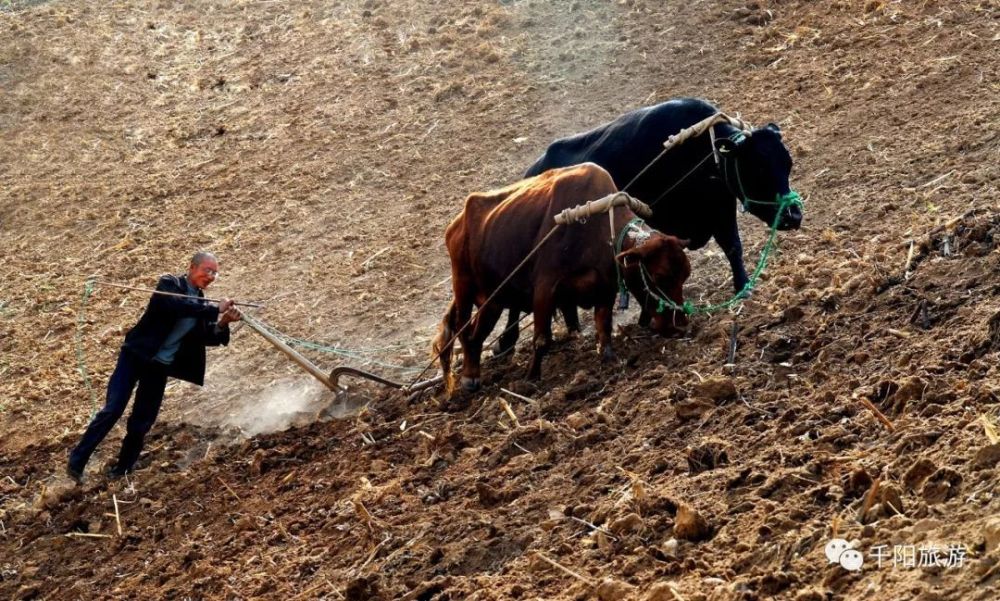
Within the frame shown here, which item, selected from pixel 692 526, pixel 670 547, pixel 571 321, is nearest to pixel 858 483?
pixel 692 526

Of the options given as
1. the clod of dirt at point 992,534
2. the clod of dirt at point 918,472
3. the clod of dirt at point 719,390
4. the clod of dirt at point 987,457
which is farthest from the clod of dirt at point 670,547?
the clod of dirt at point 719,390

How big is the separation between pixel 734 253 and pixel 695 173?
77 centimetres

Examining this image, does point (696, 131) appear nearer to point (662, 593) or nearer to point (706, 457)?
point (706, 457)


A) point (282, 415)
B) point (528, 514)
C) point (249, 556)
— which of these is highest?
point (528, 514)

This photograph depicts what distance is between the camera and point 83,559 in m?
9.13

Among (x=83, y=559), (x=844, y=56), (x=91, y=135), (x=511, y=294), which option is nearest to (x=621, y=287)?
(x=511, y=294)

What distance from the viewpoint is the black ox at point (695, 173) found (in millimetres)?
10469

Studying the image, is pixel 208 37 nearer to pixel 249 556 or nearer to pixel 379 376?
pixel 379 376

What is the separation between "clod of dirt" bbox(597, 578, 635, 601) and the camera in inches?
224

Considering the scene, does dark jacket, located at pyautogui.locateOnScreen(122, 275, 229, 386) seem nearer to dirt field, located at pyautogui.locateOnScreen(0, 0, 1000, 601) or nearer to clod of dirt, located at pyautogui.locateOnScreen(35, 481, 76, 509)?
dirt field, located at pyautogui.locateOnScreen(0, 0, 1000, 601)

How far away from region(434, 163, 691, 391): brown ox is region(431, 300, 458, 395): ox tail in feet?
0.06

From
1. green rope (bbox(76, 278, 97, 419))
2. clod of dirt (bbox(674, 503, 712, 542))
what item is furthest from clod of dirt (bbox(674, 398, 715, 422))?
green rope (bbox(76, 278, 97, 419))

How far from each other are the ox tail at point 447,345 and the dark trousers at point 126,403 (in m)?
2.31

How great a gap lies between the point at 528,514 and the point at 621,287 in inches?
117
